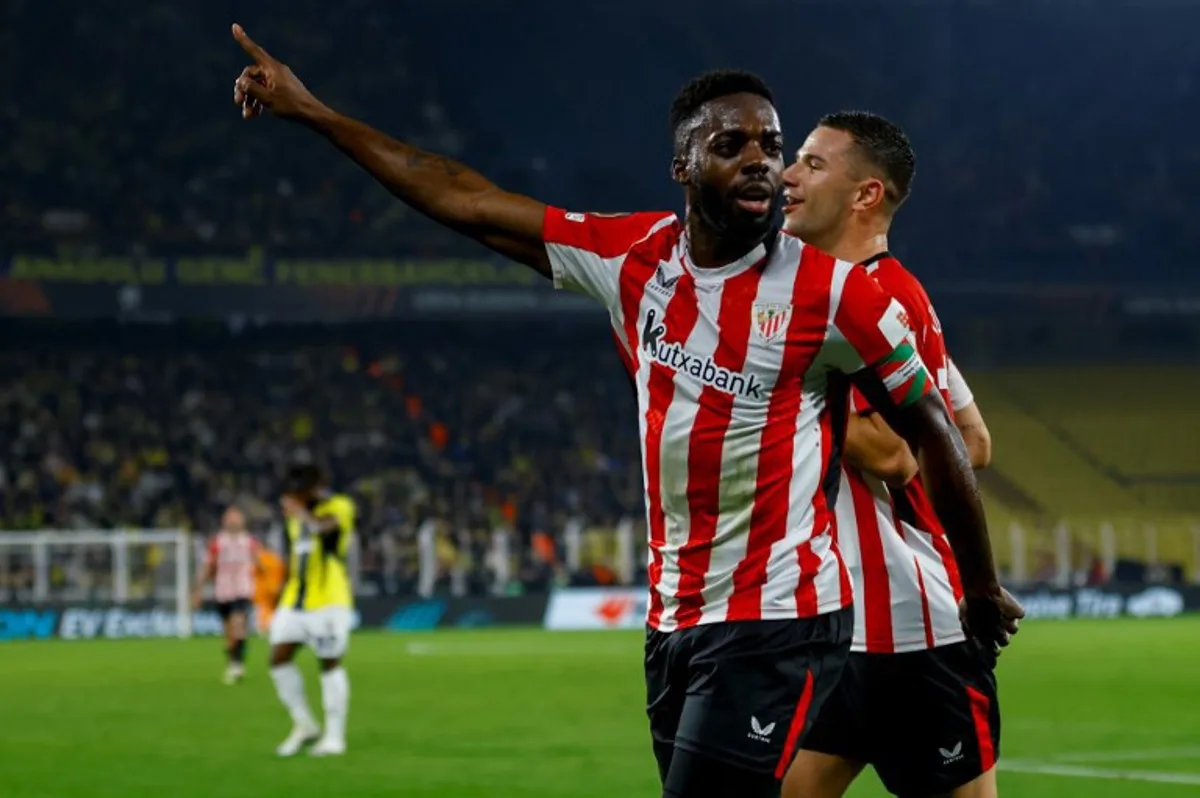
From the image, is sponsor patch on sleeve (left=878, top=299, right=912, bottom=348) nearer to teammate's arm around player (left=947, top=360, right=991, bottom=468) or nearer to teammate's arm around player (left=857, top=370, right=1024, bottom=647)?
teammate's arm around player (left=857, top=370, right=1024, bottom=647)

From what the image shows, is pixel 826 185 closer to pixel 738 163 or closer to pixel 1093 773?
pixel 738 163

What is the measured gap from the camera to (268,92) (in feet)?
15.4

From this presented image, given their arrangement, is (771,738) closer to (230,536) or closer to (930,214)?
(230,536)

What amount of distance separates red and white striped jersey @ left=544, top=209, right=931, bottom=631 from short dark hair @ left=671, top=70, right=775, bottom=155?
274 mm

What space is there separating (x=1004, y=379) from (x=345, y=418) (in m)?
A: 14.7

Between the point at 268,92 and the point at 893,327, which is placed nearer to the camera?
the point at 893,327

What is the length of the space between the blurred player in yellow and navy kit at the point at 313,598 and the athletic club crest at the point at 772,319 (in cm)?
952

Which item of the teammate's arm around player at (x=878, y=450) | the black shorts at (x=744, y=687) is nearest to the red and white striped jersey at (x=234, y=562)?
the teammate's arm around player at (x=878, y=450)

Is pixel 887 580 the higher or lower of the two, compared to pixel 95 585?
higher

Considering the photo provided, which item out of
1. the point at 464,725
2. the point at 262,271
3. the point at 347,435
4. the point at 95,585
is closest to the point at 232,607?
the point at 464,725

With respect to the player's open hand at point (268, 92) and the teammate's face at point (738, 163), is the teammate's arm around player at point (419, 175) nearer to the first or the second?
the player's open hand at point (268, 92)

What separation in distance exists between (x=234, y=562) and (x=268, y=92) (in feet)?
68.6

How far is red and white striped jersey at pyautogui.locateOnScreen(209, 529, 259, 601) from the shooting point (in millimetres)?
24578

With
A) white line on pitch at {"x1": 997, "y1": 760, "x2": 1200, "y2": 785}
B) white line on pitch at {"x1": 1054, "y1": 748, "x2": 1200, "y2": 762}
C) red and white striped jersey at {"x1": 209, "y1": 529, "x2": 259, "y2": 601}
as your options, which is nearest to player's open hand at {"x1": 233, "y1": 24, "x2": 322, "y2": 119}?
white line on pitch at {"x1": 997, "y1": 760, "x2": 1200, "y2": 785}
